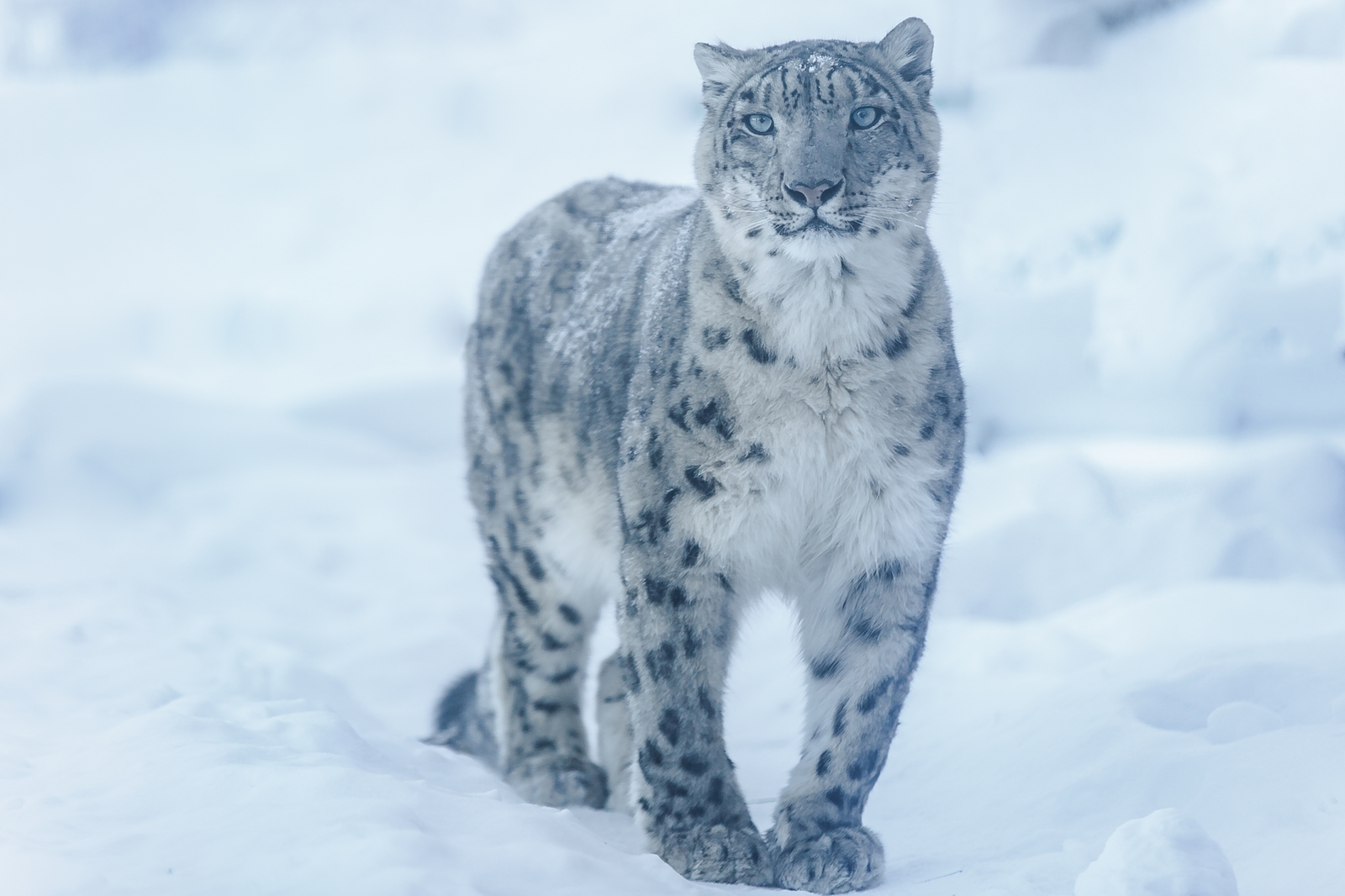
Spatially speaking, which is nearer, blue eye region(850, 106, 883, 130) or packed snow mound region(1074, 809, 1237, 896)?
packed snow mound region(1074, 809, 1237, 896)

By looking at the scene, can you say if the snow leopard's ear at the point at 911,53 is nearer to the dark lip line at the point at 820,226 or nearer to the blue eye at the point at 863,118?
the blue eye at the point at 863,118

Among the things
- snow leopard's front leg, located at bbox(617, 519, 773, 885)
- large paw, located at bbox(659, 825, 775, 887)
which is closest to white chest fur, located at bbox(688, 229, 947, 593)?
snow leopard's front leg, located at bbox(617, 519, 773, 885)

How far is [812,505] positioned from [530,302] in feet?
4.51

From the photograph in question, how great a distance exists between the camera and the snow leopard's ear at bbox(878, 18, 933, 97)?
311 centimetres

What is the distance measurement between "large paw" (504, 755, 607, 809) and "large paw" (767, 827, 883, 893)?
973 mm

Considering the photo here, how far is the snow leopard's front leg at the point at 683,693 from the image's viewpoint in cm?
303

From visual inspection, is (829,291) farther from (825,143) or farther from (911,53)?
(911,53)

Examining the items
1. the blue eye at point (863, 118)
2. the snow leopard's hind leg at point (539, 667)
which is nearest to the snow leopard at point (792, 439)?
the blue eye at point (863, 118)

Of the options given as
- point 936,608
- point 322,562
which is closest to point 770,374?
point 936,608

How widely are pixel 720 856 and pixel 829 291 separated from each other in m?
1.24

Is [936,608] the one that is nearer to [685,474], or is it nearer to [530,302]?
[530,302]

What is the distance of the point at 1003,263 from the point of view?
693cm

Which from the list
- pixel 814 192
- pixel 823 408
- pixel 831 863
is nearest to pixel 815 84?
pixel 814 192

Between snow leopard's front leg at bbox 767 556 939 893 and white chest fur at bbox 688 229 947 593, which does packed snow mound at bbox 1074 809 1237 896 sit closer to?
snow leopard's front leg at bbox 767 556 939 893
